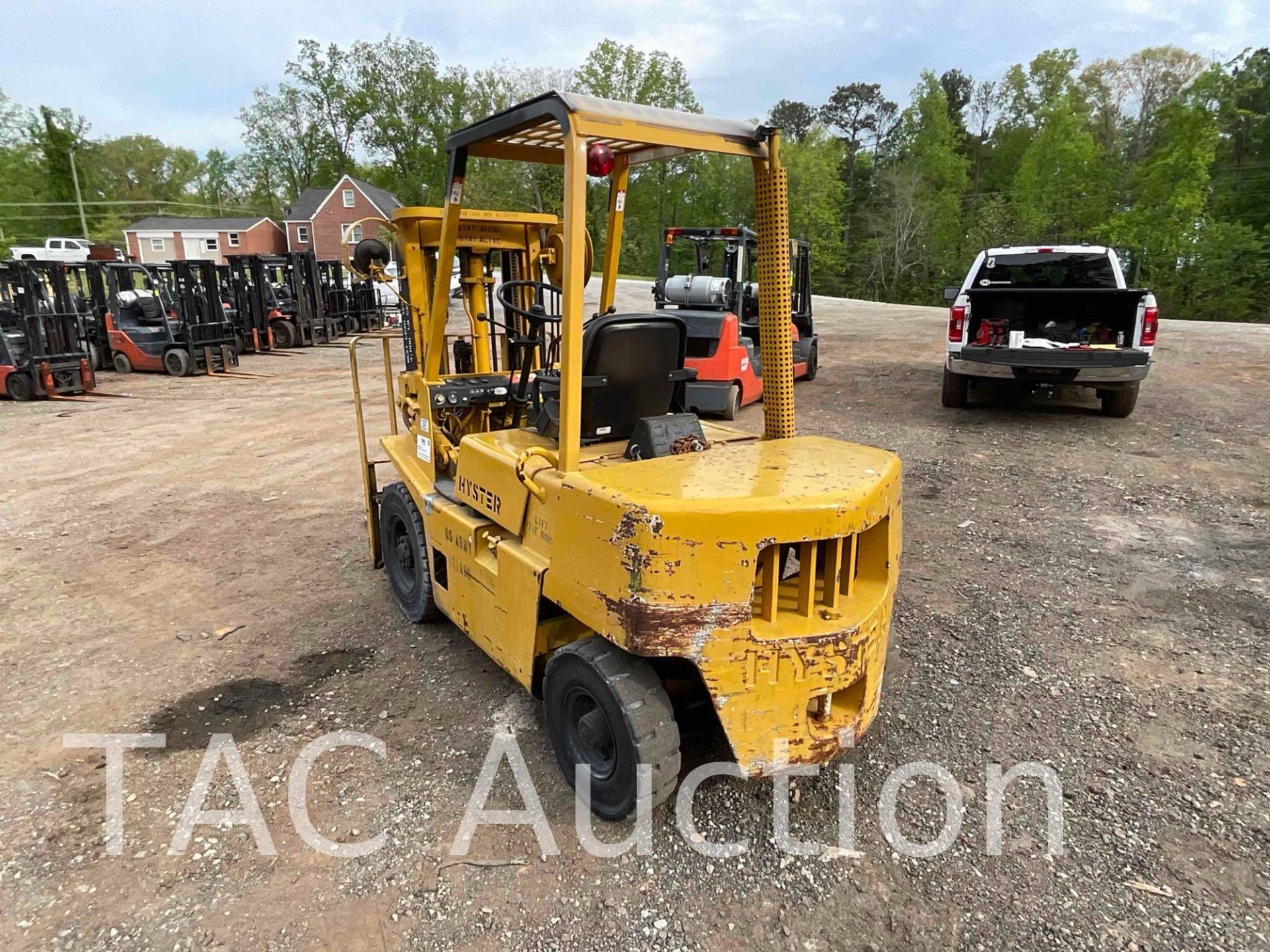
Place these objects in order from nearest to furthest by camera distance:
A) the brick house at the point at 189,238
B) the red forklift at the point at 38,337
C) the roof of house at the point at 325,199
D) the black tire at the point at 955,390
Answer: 1. the black tire at the point at 955,390
2. the red forklift at the point at 38,337
3. the roof of house at the point at 325,199
4. the brick house at the point at 189,238

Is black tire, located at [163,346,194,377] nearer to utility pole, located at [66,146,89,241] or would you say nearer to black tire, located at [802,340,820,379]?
black tire, located at [802,340,820,379]

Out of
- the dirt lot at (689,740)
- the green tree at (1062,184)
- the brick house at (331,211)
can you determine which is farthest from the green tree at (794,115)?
the dirt lot at (689,740)

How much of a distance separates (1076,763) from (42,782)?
13.8 feet

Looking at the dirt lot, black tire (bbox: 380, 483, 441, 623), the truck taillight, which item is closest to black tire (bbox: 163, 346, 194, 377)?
the dirt lot

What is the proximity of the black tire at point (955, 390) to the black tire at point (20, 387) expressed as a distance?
1383 cm

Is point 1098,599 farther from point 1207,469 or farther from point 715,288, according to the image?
point 715,288

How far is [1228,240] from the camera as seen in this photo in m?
39.0

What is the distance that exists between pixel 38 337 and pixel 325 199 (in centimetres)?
4421

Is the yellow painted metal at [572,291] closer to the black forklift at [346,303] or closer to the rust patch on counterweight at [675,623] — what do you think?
the rust patch on counterweight at [675,623]

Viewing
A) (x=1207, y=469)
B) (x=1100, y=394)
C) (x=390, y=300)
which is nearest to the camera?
(x=1207, y=469)

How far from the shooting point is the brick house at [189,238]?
177 feet

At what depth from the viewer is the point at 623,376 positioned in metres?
3.21

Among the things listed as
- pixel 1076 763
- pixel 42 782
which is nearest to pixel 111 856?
pixel 42 782

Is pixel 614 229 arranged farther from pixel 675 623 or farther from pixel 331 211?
pixel 331 211
